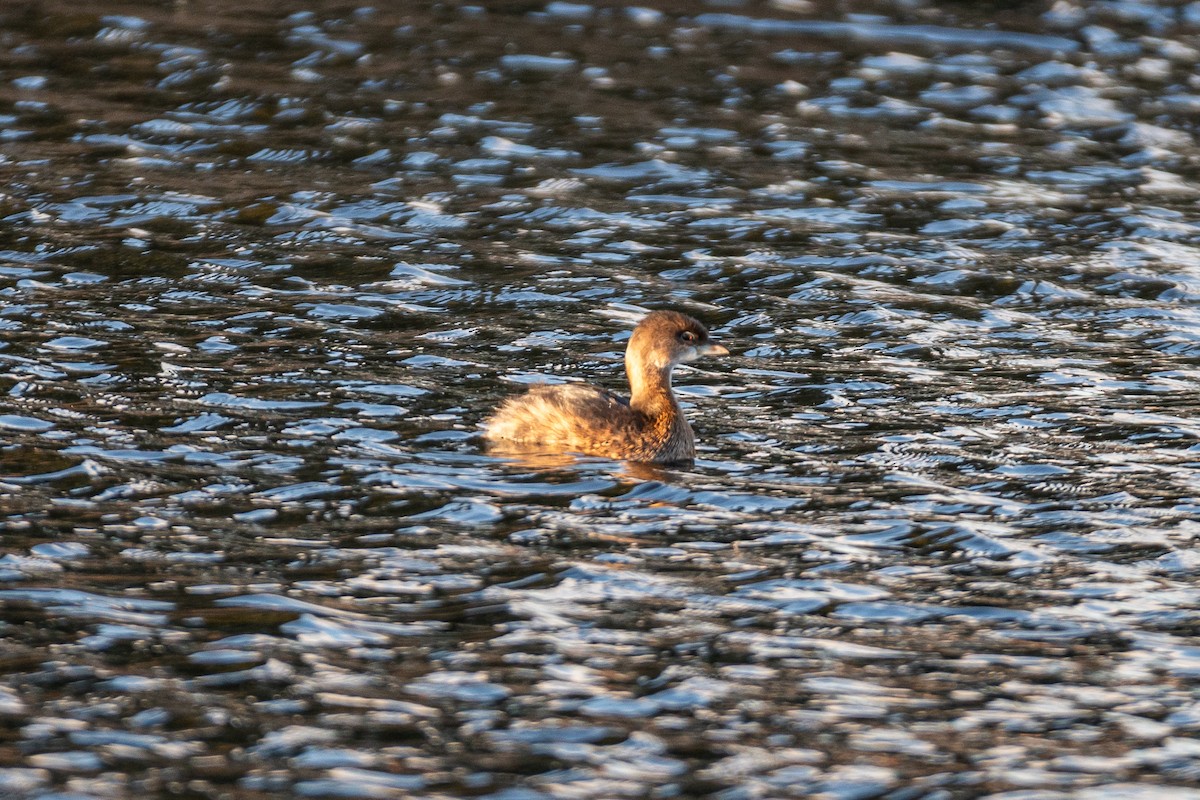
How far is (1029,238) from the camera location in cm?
1611

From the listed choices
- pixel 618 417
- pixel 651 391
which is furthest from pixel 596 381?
pixel 618 417

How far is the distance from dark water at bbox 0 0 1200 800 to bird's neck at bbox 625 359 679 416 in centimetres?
40

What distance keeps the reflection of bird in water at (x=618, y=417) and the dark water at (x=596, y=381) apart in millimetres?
214

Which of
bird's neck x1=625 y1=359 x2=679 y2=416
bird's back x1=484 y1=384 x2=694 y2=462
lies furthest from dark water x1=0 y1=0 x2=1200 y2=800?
bird's neck x1=625 y1=359 x2=679 y2=416

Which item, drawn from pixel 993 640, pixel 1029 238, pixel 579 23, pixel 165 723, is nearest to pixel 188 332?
pixel 165 723

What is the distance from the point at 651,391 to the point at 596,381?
127cm

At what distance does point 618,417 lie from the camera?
10984 millimetres

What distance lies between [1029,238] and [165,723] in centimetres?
1080

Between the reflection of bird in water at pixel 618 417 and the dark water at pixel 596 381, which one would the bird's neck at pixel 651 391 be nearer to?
the reflection of bird in water at pixel 618 417

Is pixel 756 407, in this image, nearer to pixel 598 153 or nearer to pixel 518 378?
pixel 518 378

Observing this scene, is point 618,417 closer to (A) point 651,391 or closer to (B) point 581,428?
(B) point 581,428

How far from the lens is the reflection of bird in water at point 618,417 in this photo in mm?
10773

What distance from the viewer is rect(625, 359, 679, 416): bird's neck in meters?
11.2

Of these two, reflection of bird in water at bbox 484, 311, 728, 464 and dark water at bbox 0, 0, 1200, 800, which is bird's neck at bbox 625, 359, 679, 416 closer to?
reflection of bird in water at bbox 484, 311, 728, 464
